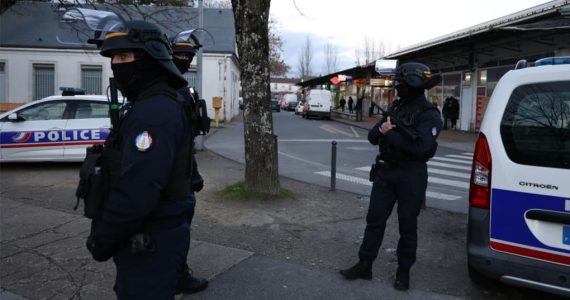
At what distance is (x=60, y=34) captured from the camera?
27.2 m

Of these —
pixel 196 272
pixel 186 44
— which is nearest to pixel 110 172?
pixel 186 44

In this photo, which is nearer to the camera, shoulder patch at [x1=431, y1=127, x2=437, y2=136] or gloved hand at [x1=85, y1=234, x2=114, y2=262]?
gloved hand at [x1=85, y1=234, x2=114, y2=262]

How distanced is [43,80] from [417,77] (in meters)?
26.9

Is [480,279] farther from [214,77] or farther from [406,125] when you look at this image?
[214,77]

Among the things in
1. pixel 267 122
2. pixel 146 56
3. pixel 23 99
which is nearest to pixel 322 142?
pixel 267 122

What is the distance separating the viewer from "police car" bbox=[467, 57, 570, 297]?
11.4ft

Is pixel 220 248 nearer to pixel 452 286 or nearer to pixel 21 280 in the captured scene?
pixel 21 280

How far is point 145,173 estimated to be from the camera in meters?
2.18

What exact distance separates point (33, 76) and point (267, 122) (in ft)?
77.8

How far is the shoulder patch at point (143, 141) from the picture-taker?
2.18 metres

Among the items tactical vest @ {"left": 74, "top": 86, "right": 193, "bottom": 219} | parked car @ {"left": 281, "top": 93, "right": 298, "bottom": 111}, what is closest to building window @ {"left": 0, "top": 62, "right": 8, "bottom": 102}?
tactical vest @ {"left": 74, "top": 86, "right": 193, "bottom": 219}

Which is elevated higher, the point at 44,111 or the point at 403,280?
the point at 44,111

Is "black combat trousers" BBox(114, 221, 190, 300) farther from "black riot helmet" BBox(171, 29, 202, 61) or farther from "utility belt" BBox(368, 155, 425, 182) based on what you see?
"utility belt" BBox(368, 155, 425, 182)

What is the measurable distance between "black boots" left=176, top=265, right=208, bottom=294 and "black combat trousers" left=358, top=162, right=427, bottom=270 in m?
1.40
